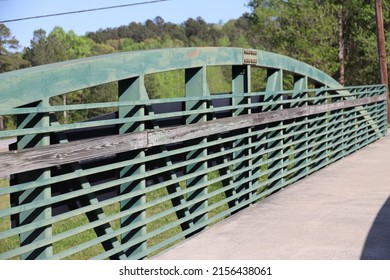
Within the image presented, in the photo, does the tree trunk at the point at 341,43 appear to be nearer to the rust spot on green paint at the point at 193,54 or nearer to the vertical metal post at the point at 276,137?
the vertical metal post at the point at 276,137

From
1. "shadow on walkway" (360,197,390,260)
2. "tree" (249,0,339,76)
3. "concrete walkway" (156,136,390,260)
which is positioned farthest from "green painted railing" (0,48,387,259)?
"tree" (249,0,339,76)

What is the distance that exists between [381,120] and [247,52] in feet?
32.6

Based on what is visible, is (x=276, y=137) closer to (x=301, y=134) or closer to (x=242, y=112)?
(x=242, y=112)

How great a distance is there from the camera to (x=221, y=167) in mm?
7094

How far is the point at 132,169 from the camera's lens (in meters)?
5.47

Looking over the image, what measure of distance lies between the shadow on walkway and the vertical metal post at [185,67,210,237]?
1.63 metres

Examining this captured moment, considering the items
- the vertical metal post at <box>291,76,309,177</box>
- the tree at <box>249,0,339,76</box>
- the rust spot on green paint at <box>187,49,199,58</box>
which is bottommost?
the vertical metal post at <box>291,76,309,177</box>

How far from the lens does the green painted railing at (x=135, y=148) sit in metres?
4.28

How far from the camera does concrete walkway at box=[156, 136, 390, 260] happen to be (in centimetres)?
556

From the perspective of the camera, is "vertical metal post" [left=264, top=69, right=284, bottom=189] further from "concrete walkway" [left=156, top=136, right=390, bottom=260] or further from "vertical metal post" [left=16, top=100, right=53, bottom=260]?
"vertical metal post" [left=16, top=100, right=53, bottom=260]

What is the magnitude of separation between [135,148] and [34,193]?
1.12 meters

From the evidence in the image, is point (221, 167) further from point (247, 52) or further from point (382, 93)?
point (382, 93)

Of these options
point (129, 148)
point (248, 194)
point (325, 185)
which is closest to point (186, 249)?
point (129, 148)

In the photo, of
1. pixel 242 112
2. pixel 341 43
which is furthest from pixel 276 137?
pixel 341 43
